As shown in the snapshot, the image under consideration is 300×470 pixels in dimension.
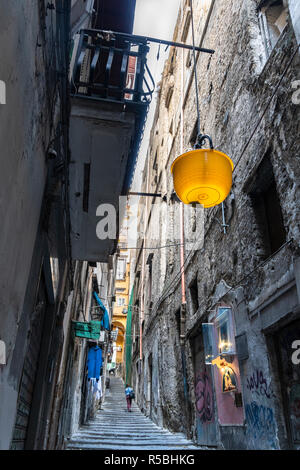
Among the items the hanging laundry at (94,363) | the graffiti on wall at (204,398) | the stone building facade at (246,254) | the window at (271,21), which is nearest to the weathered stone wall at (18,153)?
the stone building facade at (246,254)

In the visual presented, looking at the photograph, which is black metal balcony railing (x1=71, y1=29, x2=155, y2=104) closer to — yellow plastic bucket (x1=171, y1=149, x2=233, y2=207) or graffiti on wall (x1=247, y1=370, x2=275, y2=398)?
yellow plastic bucket (x1=171, y1=149, x2=233, y2=207)

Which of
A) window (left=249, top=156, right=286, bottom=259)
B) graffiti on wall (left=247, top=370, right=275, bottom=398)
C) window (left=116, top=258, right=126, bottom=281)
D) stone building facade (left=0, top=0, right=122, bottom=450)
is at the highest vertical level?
window (left=116, top=258, right=126, bottom=281)

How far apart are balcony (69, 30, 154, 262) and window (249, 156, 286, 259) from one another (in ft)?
6.77

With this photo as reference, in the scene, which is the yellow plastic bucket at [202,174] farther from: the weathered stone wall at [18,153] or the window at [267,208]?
the window at [267,208]

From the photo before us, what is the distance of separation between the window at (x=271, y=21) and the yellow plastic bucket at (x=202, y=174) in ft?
12.1

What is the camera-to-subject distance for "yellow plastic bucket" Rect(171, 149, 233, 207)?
332 cm

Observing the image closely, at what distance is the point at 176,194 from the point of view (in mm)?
4949

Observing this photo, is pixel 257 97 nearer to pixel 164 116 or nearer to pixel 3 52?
pixel 3 52

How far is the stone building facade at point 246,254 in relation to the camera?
14.1ft

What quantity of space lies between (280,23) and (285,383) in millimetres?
5872

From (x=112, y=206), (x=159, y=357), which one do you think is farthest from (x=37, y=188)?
(x=159, y=357)

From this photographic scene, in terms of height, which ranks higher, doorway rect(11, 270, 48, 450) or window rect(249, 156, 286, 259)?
window rect(249, 156, 286, 259)

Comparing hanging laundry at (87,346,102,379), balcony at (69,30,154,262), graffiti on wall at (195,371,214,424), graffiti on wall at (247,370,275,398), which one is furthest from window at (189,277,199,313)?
hanging laundry at (87,346,102,379)

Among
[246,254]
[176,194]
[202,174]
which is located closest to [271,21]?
[176,194]
